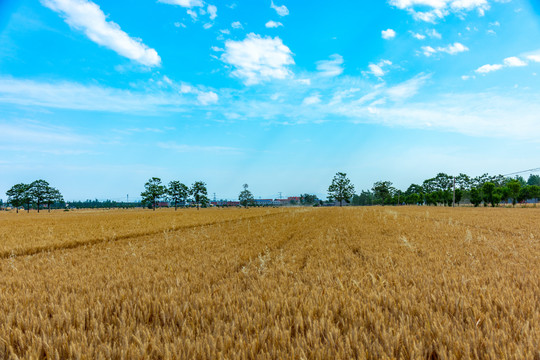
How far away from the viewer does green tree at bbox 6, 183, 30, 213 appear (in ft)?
326

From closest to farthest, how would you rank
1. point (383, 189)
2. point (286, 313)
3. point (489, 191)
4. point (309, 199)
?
point (286, 313) < point (489, 191) < point (383, 189) < point (309, 199)

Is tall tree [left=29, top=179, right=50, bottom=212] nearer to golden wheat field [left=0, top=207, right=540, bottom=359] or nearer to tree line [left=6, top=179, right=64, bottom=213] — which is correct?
tree line [left=6, top=179, right=64, bottom=213]

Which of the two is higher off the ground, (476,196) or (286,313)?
(286,313)

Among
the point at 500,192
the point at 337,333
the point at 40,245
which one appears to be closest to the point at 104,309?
the point at 337,333

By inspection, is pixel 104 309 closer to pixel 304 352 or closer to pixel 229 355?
pixel 229 355

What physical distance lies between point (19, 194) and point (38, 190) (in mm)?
9174

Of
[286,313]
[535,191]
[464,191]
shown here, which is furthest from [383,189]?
[286,313]

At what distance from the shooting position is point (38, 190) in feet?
328

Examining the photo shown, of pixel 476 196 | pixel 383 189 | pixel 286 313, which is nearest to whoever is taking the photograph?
pixel 286 313

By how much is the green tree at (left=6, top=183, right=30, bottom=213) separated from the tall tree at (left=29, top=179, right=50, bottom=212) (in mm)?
1970

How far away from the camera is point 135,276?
4703 mm

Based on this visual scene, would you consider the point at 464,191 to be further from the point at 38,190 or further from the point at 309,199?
the point at 38,190

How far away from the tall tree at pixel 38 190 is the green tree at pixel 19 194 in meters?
1.97

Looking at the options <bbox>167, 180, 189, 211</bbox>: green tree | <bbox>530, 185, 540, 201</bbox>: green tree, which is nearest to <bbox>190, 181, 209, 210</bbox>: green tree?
<bbox>167, 180, 189, 211</bbox>: green tree
